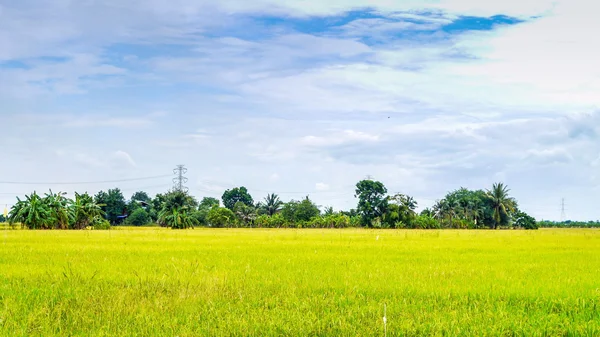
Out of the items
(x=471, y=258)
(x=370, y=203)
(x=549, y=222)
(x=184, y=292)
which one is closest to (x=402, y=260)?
(x=471, y=258)

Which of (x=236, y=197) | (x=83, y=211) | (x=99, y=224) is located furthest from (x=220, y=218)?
(x=236, y=197)

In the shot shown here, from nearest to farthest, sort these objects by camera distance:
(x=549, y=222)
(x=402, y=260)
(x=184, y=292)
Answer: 1. (x=184, y=292)
2. (x=402, y=260)
3. (x=549, y=222)

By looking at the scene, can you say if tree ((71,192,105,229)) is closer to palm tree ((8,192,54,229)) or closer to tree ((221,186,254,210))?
palm tree ((8,192,54,229))

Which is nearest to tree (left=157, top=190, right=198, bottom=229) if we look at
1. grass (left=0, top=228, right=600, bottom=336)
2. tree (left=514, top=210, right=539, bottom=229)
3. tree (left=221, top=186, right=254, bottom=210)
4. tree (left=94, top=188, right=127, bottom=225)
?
tree (left=94, top=188, right=127, bottom=225)

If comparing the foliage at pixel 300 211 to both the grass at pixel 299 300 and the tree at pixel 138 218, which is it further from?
the grass at pixel 299 300

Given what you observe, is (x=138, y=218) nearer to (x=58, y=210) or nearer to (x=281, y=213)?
(x=281, y=213)

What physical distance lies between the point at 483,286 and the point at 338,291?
261cm

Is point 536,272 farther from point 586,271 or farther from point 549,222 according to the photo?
point 549,222

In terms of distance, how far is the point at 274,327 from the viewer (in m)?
6.85

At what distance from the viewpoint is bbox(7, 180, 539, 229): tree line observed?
54.2m

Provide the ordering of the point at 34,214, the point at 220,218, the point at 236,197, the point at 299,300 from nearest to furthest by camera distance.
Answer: the point at 299,300, the point at 34,214, the point at 220,218, the point at 236,197

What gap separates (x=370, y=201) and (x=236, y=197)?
47784 millimetres

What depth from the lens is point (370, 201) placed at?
81312 millimetres

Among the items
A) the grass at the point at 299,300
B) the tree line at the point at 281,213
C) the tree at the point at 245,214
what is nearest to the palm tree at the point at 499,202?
the tree line at the point at 281,213
